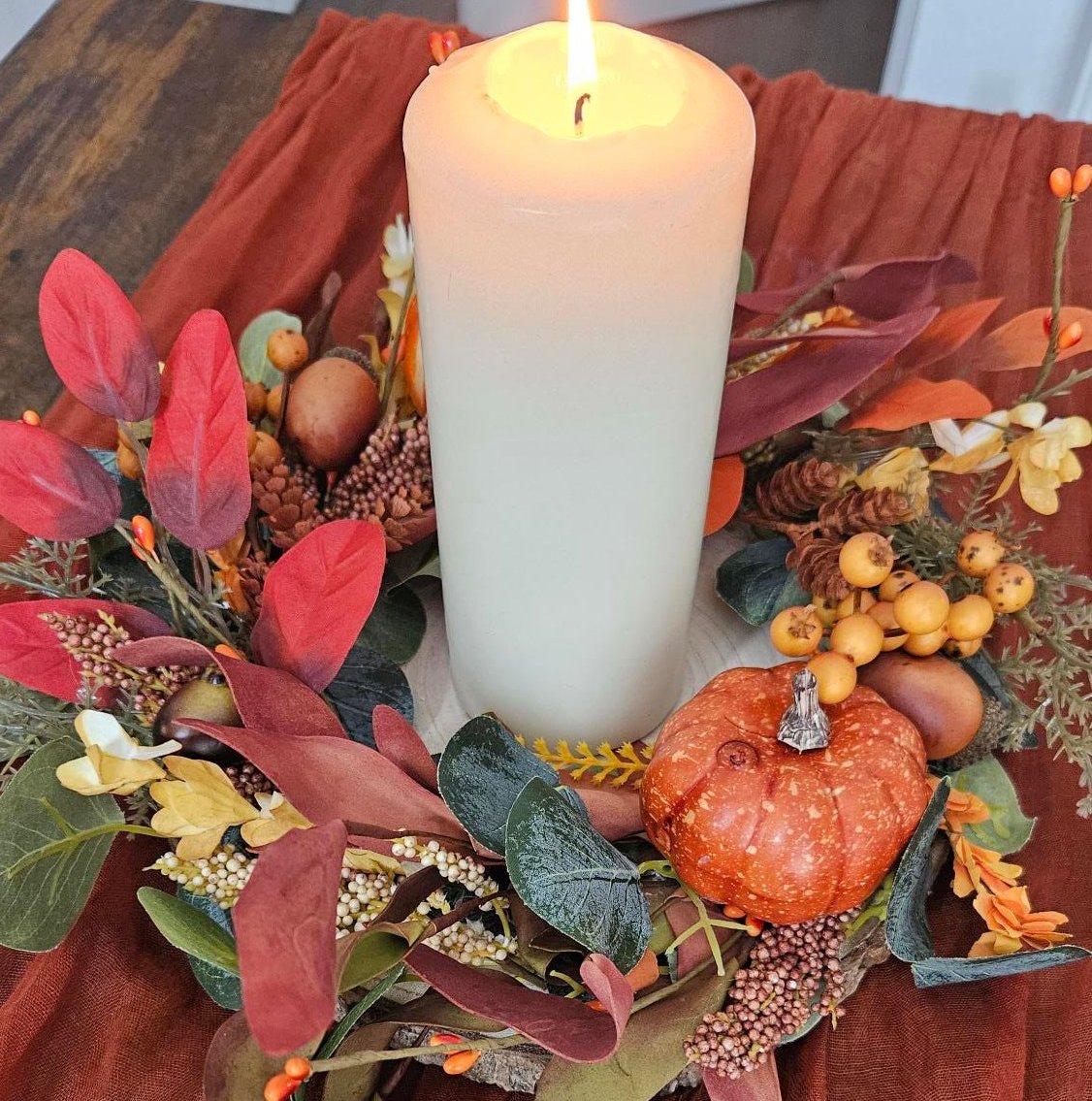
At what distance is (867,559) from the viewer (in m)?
0.46

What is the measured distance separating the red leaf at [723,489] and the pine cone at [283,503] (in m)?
0.19

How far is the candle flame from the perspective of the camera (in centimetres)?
33

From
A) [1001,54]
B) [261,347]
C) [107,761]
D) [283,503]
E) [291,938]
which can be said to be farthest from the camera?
[1001,54]

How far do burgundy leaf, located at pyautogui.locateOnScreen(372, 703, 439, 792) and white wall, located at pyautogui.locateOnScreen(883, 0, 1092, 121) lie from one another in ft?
4.62

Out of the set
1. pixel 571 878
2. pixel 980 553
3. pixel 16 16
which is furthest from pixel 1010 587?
pixel 16 16

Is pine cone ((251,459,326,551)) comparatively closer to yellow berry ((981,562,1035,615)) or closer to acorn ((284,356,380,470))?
acorn ((284,356,380,470))

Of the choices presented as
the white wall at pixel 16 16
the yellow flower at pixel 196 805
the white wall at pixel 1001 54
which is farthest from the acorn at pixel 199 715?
the white wall at pixel 1001 54

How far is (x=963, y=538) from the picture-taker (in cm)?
51

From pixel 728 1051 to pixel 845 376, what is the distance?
0.94 ft

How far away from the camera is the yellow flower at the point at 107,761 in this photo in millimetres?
399

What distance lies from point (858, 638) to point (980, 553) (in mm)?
73

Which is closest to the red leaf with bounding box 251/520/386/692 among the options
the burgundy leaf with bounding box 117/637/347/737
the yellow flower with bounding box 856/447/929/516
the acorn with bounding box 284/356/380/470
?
the burgundy leaf with bounding box 117/637/347/737

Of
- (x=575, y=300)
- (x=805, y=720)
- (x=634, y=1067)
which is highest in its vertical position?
(x=575, y=300)

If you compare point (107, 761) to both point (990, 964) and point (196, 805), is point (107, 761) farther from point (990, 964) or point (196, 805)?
point (990, 964)
